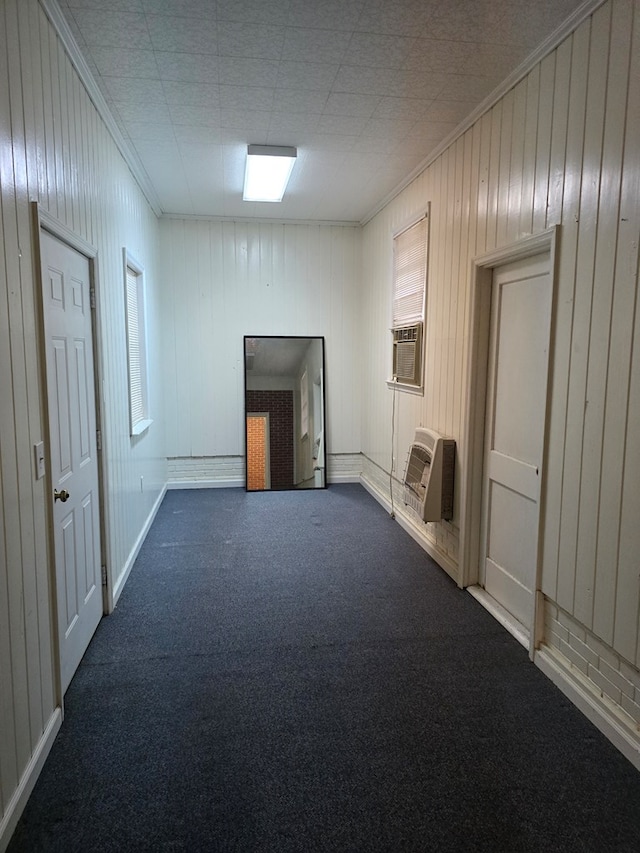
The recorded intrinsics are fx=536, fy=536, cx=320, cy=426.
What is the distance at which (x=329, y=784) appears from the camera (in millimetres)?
1915

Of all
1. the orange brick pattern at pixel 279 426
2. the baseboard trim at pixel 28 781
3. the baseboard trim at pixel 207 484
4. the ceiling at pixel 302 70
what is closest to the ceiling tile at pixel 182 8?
the ceiling at pixel 302 70

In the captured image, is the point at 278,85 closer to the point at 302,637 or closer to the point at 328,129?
the point at 328,129

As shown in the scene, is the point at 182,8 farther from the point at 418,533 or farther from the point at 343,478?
the point at 343,478

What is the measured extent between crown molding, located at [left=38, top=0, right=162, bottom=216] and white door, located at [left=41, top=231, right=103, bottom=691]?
913 millimetres

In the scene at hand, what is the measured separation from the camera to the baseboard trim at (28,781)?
1.65 m

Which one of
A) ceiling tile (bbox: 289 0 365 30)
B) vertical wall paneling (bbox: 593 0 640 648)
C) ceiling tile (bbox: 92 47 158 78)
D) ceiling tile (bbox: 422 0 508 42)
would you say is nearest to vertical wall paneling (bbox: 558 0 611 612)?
vertical wall paneling (bbox: 593 0 640 648)

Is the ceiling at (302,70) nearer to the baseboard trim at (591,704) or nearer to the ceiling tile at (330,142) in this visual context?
the ceiling tile at (330,142)

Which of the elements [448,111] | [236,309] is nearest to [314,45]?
[448,111]

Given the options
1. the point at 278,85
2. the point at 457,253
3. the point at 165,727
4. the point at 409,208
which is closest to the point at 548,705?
the point at 165,727

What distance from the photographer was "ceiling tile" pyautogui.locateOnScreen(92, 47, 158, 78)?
261 cm

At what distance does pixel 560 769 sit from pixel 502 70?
3189 mm

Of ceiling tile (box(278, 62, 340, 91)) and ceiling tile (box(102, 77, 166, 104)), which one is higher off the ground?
ceiling tile (box(278, 62, 340, 91))

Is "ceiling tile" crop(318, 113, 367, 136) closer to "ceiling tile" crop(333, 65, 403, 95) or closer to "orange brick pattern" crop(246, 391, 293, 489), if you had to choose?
"ceiling tile" crop(333, 65, 403, 95)

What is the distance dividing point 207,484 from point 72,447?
12.0ft
